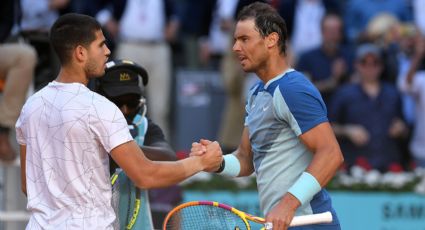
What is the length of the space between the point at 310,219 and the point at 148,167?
2.71 ft

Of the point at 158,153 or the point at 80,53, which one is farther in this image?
the point at 158,153

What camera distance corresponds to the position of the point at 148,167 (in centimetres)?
541

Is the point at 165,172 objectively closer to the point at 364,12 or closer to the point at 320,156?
the point at 320,156

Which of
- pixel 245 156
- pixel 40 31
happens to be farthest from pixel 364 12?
pixel 245 156

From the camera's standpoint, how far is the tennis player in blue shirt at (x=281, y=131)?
5.49 metres

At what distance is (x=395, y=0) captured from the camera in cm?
1296

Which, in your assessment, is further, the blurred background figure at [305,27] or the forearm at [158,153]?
the blurred background figure at [305,27]

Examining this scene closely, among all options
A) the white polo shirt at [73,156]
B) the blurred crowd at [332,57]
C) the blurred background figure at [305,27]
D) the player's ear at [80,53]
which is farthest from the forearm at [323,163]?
the blurred background figure at [305,27]

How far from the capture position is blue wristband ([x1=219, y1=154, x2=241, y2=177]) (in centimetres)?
612

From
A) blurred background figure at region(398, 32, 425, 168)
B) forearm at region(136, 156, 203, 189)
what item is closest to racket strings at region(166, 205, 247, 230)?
forearm at region(136, 156, 203, 189)

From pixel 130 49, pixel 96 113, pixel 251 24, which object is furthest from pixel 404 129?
pixel 96 113

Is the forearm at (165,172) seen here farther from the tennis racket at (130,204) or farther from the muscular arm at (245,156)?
the muscular arm at (245,156)

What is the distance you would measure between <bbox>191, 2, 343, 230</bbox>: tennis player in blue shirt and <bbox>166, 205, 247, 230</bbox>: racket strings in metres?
0.23

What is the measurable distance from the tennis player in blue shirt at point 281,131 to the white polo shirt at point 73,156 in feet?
2.06
